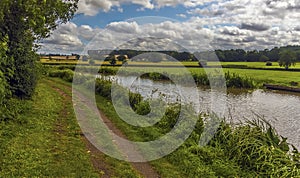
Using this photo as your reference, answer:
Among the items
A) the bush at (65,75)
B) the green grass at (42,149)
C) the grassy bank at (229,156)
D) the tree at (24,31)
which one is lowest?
the grassy bank at (229,156)

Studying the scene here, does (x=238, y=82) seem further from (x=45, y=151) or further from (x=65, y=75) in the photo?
(x=45, y=151)

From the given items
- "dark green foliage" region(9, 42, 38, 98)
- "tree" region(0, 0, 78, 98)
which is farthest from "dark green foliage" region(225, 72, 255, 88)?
"dark green foliage" region(9, 42, 38, 98)

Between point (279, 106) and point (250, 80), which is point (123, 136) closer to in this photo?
point (279, 106)

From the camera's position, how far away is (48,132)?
26.3 feet

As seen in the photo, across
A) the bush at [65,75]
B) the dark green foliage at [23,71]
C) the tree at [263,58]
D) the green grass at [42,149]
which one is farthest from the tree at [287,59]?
the green grass at [42,149]

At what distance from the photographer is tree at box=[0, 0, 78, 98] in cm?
974

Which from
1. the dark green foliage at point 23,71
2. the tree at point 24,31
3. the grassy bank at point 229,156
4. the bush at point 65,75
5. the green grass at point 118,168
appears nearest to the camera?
the green grass at point 118,168

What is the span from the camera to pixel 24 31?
1087cm

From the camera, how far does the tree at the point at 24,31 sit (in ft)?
32.0

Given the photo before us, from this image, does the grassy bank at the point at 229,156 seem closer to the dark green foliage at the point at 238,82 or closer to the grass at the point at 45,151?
the grass at the point at 45,151

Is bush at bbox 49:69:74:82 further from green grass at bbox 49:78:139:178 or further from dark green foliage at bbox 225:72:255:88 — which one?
green grass at bbox 49:78:139:178

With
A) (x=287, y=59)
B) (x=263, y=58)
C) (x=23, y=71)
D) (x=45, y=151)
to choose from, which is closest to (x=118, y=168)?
(x=45, y=151)

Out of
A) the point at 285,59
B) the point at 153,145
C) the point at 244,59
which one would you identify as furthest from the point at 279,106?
the point at 244,59

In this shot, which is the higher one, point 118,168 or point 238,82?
point 238,82
